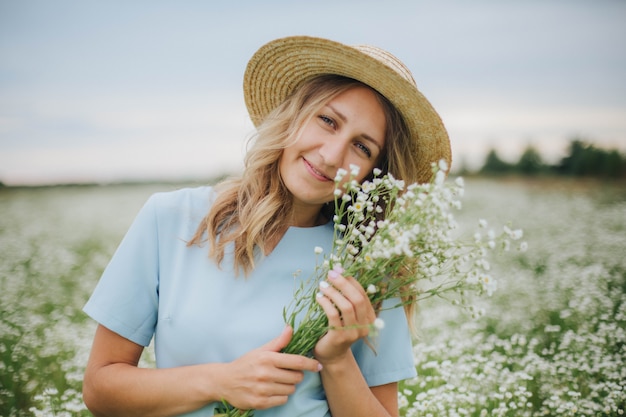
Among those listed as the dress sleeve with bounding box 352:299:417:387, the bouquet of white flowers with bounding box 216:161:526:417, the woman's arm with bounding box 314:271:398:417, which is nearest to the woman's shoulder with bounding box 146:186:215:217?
the bouquet of white flowers with bounding box 216:161:526:417

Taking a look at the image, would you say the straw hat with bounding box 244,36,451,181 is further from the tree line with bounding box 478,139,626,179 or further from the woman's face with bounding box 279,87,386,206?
the tree line with bounding box 478,139,626,179

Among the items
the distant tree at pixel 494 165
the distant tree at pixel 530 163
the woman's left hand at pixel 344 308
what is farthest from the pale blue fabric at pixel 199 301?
the distant tree at pixel 494 165

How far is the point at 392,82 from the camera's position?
1.98 metres

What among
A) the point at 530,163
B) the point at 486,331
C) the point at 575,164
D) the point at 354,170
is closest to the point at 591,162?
the point at 575,164

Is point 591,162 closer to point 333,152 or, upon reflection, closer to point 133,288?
point 333,152

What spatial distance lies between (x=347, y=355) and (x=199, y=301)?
55 centimetres

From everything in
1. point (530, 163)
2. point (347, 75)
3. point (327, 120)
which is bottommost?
point (530, 163)

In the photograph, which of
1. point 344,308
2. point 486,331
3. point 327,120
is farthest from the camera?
point 486,331

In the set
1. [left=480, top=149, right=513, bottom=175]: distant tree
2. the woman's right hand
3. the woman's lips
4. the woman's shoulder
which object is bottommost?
[left=480, top=149, right=513, bottom=175]: distant tree

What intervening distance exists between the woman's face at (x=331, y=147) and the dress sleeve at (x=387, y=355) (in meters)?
0.54

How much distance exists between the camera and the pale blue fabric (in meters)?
1.91

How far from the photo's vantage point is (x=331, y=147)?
1.89 m

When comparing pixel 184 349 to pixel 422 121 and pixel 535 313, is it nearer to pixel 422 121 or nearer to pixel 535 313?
pixel 422 121

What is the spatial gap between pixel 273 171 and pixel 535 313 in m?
3.92
